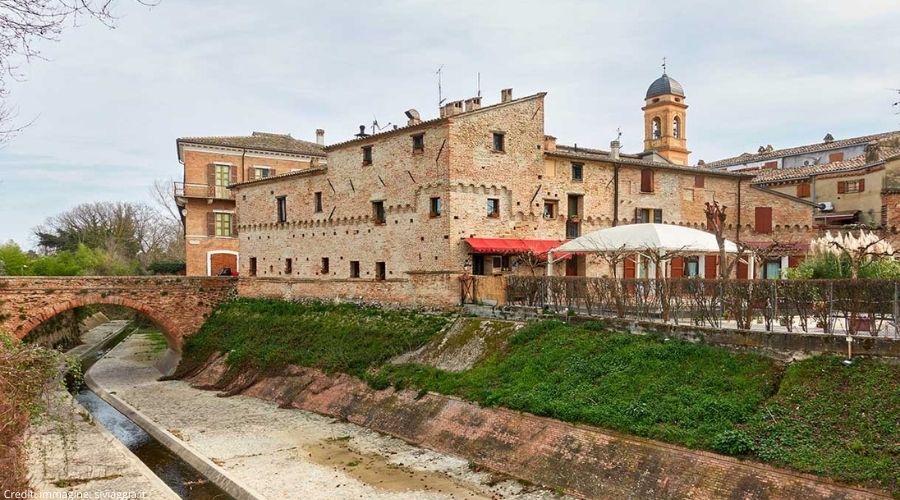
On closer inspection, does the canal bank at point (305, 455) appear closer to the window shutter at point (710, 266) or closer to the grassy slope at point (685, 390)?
the grassy slope at point (685, 390)

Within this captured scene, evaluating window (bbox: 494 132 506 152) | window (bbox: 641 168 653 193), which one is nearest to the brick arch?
window (bbox: 494 132 506 152)

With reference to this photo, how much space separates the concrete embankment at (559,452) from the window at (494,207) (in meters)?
9.18

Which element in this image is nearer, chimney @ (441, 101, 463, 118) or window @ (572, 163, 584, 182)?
chimney @ (441, 101, 463, 118)

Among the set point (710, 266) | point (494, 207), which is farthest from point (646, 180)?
point (494, 207)

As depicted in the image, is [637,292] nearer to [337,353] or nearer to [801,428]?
[801,428]

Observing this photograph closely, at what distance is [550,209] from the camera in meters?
28.5

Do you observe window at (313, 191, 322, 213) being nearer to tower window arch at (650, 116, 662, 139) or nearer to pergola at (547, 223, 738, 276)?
pergola at (547, 223, 738, 276)

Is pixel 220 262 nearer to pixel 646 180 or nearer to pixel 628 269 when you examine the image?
pixel 628 269

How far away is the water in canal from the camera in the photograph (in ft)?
53.5

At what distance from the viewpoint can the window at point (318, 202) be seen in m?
32.8

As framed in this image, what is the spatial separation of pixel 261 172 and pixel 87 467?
1120 inches

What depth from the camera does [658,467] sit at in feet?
42.8

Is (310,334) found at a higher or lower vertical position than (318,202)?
lower

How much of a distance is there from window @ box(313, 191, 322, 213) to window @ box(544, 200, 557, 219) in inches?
481
